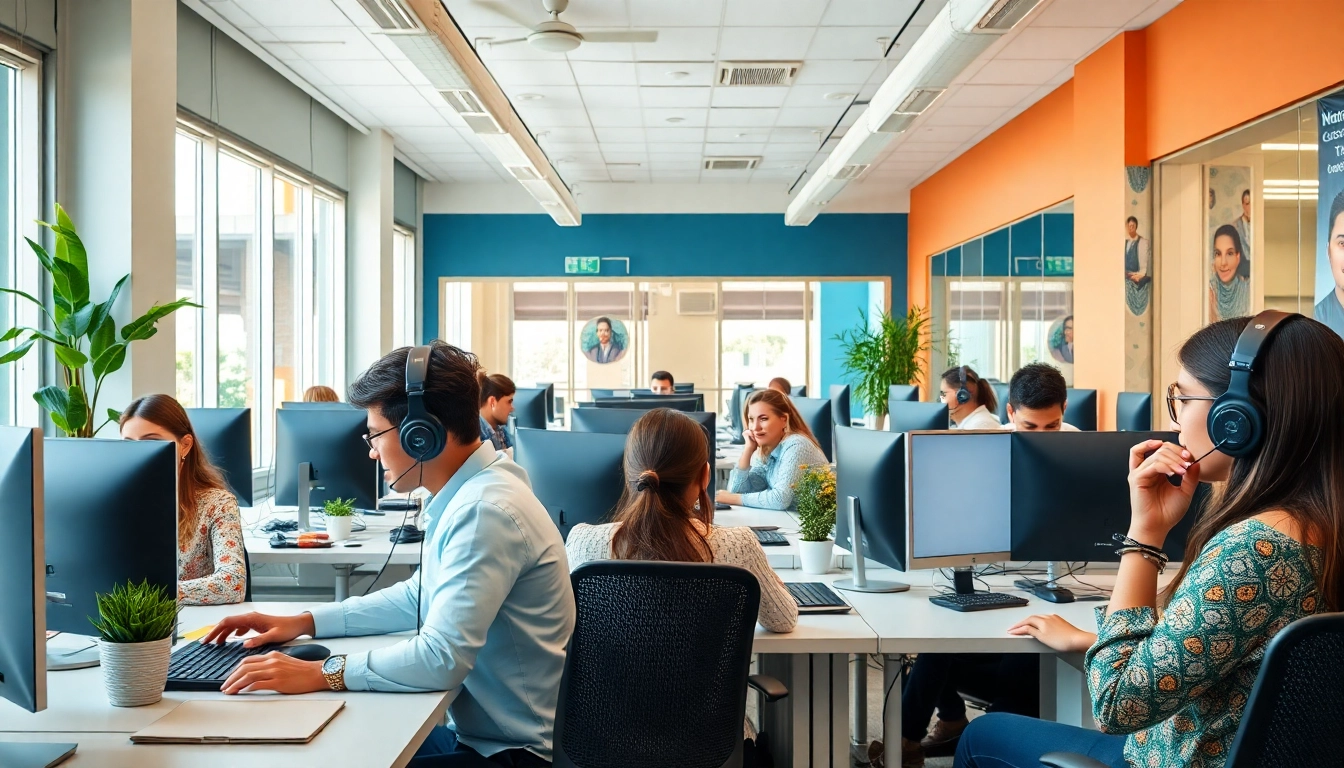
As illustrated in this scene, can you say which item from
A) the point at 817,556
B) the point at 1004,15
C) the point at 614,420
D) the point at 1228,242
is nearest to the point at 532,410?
the point at 614,420

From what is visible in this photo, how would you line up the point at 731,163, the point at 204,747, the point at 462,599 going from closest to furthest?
the point at 204,747 → the point at 462,599 → the point at 731,163

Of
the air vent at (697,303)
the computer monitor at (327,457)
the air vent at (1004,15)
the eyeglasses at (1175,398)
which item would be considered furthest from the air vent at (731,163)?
the eyeglasses at (1175,398)

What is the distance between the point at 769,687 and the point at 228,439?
2.30 m

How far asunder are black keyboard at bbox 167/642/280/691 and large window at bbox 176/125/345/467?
4590mm

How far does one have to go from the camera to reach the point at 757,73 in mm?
7258

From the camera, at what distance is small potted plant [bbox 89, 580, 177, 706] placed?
1.71 meters

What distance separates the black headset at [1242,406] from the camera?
150 centimetres

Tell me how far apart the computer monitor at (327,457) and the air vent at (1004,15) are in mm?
3134

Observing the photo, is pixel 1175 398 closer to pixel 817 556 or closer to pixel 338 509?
pixel 817 556

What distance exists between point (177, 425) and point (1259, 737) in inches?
107

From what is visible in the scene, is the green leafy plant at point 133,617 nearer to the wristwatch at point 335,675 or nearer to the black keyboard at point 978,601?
the wristwatch at point 335,675

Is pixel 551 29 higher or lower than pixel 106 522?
higher

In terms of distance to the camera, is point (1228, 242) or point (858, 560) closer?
point (858, 560)

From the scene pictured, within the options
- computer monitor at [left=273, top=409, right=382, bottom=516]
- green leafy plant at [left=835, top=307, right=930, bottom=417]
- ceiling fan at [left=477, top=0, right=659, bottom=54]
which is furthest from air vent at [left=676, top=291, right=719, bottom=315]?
computer monitor at [left=273, top=409, right=382, bottom=516]
